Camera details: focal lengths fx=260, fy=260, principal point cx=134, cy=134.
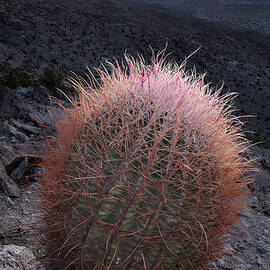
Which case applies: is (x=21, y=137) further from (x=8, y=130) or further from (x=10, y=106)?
(x=10, y=106)

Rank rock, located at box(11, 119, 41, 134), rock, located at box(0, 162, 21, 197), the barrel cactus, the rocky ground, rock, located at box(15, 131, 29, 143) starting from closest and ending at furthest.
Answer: the barrel cactus → the rocky ground → rock, located at box(0, 162, 21, 197) → rock, located at box(15, 131, 29, 143) → rock, located at box(11, 119, 41, 134)

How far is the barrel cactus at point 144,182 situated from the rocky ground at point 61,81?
0.48m

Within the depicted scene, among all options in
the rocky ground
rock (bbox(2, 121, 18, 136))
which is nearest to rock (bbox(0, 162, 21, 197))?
the rocky ground

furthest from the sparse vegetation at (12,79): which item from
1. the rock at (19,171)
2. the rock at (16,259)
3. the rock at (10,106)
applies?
the rock at (16,259)

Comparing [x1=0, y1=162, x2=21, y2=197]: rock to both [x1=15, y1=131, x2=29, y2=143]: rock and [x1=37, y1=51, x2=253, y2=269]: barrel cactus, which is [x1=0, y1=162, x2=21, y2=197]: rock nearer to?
[x1=15, y1=131, x2=29, y2=143]: rock

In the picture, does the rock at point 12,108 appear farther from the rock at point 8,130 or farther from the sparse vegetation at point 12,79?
the sparse vegetation at point 12,79

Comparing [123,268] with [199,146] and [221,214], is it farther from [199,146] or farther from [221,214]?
[199,146]

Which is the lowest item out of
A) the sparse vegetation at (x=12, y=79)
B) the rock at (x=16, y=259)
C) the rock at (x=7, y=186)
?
the sparse vegetation at (x=12, y=79)

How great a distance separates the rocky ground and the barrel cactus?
480mm

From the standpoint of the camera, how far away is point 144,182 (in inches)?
55.3

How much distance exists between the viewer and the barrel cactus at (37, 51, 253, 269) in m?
1.44

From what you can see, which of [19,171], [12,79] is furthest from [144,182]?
[12,79]

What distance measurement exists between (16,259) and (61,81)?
8173 mm

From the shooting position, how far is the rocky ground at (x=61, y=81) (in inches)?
117
